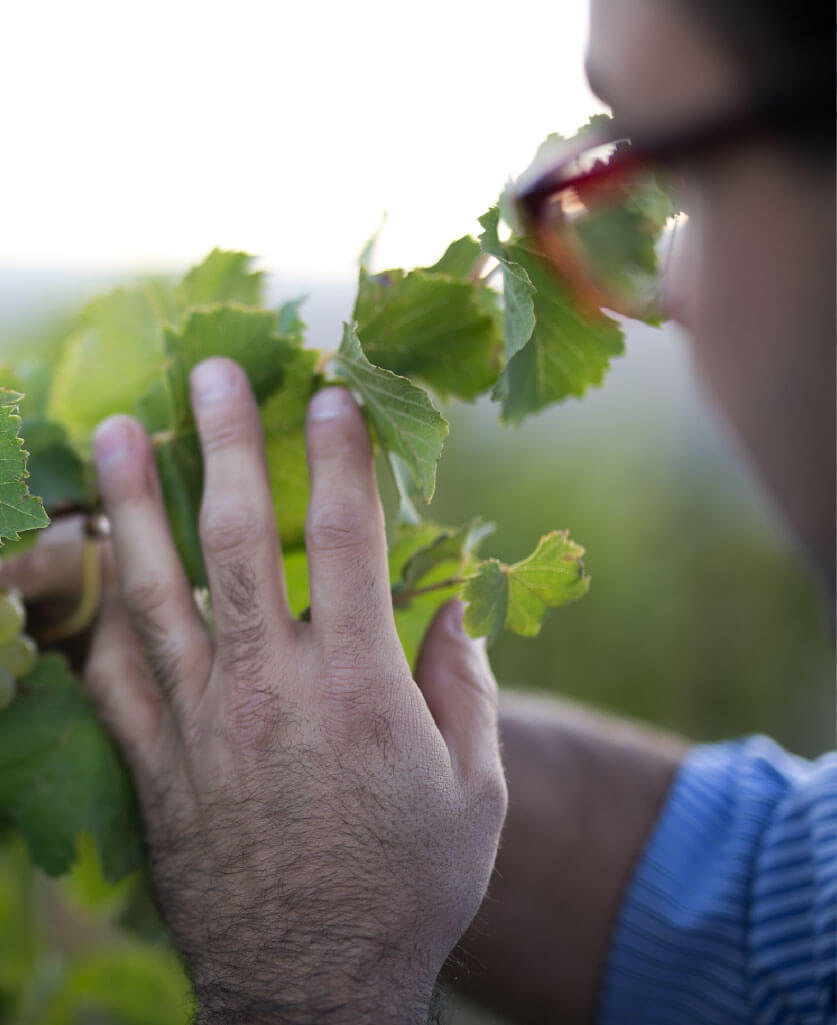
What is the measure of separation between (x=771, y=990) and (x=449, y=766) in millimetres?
700

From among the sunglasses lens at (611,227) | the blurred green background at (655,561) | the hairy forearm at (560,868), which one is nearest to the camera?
the sunglasses lens at (611,227)

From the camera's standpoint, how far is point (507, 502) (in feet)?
10.8

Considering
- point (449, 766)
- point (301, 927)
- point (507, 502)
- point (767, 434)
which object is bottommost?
point (507, 502)

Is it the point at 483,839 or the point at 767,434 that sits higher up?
the point at 767,434

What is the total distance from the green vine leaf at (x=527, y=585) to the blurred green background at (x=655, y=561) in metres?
2.15

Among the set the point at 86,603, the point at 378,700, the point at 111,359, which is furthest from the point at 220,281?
the point at 378,700

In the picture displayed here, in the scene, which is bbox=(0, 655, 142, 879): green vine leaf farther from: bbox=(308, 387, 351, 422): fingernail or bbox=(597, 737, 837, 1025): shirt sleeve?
bbox=(597, 737, 837, 1025): shirt sleeve

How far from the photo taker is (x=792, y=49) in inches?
33.3

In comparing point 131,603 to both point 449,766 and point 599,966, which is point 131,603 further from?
point 599,966

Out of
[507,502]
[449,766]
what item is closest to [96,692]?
[449,766]

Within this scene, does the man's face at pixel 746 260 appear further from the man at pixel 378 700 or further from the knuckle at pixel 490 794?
the knuckle at pixel 490 794

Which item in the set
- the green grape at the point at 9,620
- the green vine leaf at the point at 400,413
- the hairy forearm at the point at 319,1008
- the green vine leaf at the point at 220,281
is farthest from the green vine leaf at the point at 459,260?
the hairy forearm at the point at 319,1008

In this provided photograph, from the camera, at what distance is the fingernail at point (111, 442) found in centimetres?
81

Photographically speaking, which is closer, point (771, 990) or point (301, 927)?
point (301, 927)
